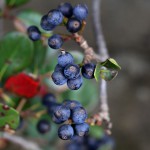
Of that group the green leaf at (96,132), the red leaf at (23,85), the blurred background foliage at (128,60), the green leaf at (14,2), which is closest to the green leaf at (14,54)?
the red leaf at (23,85)

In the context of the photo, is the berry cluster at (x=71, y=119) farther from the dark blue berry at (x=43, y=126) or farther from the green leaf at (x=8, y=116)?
the dark blue berry at (x=43, y=126)

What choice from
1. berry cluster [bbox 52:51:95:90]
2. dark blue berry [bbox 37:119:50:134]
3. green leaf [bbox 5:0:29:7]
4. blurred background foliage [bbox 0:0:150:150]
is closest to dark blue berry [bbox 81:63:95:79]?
berry cluster [bbox 52:51:95:90]

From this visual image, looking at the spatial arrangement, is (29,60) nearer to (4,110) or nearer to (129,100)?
(4,110)

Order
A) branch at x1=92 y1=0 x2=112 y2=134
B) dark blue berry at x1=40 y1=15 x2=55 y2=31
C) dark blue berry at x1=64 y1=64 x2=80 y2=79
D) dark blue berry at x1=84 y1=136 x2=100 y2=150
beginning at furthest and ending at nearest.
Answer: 1. dark blue berry at x1=84 y1=136 x2=100 y2=150
2. branch at x1=92 y1=0 x2=112 y2=134
3. dark blue berry at x1=40 y1=15 x2=55 y2=31
4. dark blue berry at x1=64 y1=64 x2=80 y2=79

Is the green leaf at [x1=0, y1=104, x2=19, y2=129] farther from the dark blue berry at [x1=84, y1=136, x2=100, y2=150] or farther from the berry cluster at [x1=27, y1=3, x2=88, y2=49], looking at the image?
the dark blue berry at [x1=84, y1=136, x2=100, y2=150]

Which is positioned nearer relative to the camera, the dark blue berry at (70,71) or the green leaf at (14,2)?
the dark blue berry at (70,71)

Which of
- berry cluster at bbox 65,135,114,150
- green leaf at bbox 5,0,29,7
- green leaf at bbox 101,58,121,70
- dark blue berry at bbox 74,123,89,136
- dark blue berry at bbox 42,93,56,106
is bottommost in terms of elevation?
berry cluster at bbox 65,135,114,150
